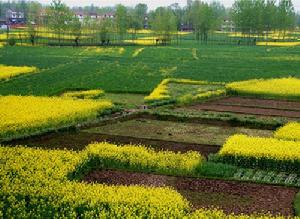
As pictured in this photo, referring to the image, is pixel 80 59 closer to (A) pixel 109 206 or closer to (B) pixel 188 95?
(B) pixel 188 95

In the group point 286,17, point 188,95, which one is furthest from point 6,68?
point 286,17

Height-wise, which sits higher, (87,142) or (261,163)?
(87,142)

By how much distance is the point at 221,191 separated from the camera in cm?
1838

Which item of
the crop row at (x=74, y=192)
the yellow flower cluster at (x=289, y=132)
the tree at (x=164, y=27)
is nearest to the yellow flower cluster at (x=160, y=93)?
the yellow flower cluster at (x=289, y=132)

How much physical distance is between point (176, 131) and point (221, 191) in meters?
8.90

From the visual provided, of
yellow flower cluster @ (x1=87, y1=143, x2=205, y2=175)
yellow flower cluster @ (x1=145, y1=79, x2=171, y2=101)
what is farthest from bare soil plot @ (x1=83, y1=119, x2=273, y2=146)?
yellow flower cluster @ (x1=145, y1=79, x2=171, y2=101)

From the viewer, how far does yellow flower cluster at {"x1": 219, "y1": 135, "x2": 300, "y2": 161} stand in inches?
825

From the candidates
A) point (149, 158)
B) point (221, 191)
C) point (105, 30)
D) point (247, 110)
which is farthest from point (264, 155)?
point (105, 30)

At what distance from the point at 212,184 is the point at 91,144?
6707mm

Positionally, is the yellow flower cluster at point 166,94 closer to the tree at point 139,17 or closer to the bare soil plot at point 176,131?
the bare soil plot at point 176,131

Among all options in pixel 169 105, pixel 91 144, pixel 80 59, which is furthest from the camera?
pixel 80 59

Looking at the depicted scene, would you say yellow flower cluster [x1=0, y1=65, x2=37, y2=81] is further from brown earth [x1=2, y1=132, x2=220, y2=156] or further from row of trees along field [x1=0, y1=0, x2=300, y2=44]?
row of trees along field [x1=0, y1=0, x2=300, y2=44]

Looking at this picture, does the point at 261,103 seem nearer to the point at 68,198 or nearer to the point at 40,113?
the point at 40,113

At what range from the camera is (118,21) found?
95750 mm
